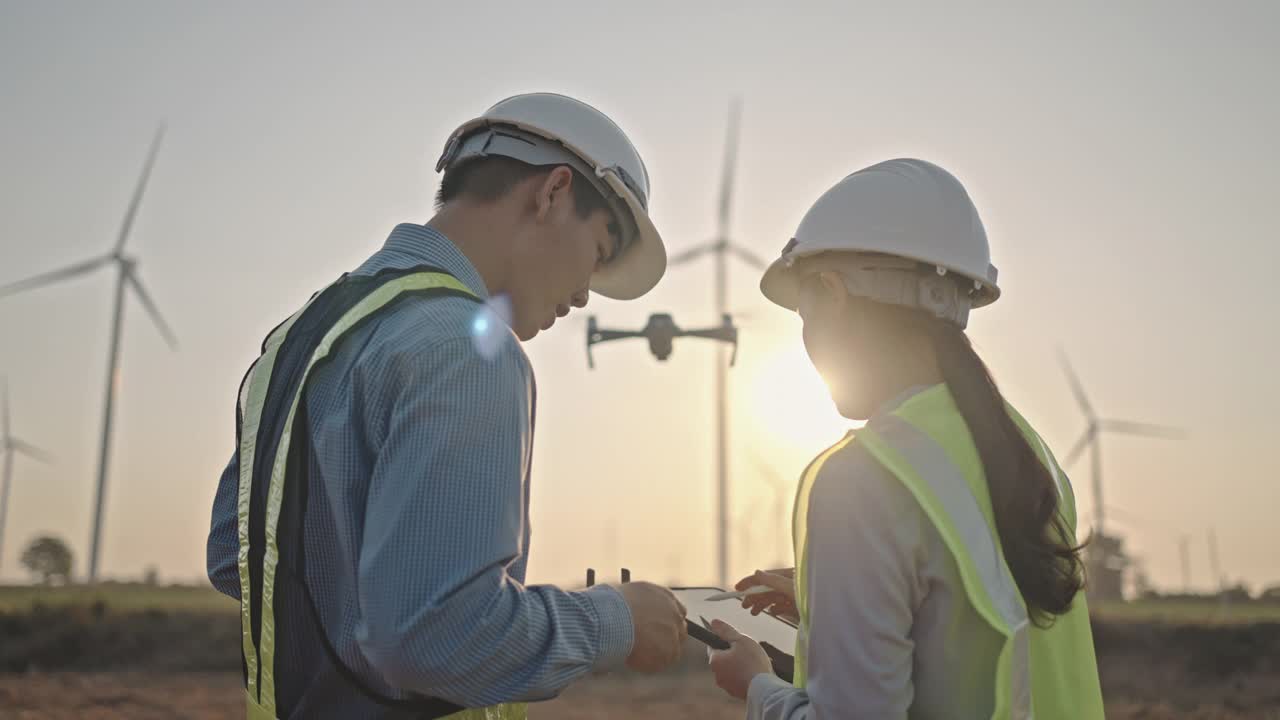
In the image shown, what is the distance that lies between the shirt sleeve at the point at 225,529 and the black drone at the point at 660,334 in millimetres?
2867

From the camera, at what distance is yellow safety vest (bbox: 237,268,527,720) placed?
365 cm

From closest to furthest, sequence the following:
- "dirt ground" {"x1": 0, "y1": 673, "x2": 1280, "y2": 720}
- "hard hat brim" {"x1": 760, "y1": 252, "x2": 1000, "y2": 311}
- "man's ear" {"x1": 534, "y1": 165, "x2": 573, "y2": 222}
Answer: "man's ear" {"x1": 534, "y1": 165, "x2": 573, "y2": 222} → "hard hat brim" {"x1": 760, "y1": 252, "x2": 1000, "y2": 311} → "dirt ground" {"x1": 0, "y1": 673, "x2": 1280, "y2": 720}

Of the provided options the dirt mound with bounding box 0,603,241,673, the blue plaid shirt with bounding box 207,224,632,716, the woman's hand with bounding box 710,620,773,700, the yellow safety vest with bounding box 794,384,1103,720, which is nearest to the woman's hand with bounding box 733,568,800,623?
the woman's hand with bounding box 710,620,773,700

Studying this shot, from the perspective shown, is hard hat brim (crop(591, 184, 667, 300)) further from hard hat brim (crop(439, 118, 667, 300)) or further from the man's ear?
the man's ear

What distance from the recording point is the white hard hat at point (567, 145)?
14.9ft

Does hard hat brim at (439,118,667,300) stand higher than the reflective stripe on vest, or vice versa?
hard hat brim at (439,118,667,300)

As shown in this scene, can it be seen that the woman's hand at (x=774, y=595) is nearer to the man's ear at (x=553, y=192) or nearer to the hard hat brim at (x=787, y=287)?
the hard hat brim at (x=787, y=287)

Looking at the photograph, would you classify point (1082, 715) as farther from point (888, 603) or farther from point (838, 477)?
point (838, 477)

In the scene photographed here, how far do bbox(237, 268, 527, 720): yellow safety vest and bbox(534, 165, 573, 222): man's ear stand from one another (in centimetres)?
53

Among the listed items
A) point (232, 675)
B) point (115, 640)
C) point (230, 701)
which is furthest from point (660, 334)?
point (115, 640)

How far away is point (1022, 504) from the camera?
400 centimetres

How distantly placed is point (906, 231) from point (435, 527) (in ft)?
7.10

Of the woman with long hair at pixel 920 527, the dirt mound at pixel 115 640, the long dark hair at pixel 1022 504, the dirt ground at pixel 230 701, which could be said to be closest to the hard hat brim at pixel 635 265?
the woman with long hair at pixel 920 527

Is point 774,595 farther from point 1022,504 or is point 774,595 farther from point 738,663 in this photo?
point 1022,504
